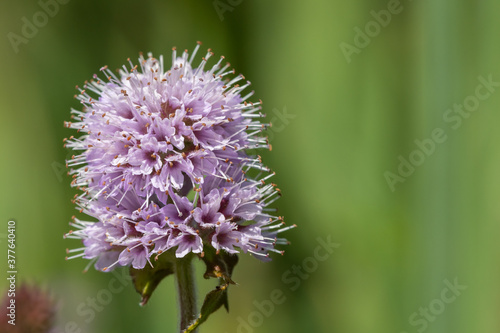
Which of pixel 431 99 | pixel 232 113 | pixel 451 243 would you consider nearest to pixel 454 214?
pixel 451 243

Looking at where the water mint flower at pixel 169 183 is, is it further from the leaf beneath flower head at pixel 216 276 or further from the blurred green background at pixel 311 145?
the blurred green background at pixel 311 145

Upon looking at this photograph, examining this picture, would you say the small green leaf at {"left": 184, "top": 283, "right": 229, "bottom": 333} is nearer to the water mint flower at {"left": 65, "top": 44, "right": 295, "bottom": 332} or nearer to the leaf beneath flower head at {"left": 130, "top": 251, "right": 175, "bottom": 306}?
the water mint flower at {"left": 65, "top": 44, "right": 295, "bottom": 332}

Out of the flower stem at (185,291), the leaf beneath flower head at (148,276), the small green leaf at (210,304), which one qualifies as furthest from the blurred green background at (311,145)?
the small green leaf at (210,304)

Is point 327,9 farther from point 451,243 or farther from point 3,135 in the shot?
point 3,135

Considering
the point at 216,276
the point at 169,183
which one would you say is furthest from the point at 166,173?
the point at 216,276

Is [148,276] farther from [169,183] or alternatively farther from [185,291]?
[169,183]

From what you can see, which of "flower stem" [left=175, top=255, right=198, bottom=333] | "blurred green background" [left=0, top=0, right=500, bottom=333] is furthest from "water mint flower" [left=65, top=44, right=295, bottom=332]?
"blurred green background" [left=0, top=0, right=500, bottom=333]
